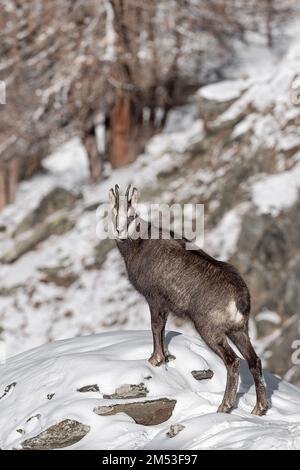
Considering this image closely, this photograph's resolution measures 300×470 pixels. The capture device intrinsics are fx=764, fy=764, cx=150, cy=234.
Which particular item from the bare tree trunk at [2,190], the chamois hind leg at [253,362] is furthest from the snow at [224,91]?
the chamois hind leg at [253,362]

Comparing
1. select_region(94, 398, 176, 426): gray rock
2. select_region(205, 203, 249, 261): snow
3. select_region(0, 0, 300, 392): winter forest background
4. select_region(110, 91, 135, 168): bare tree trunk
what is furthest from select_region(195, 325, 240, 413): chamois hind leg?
select_region(110, 91, 135, 168): bare tree trunk

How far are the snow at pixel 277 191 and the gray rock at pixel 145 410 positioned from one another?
8280 millimetres

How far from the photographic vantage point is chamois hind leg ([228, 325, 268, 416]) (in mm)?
7074

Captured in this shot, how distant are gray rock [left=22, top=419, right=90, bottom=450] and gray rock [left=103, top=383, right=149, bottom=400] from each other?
1.72 feet

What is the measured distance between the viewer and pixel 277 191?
1514 cm

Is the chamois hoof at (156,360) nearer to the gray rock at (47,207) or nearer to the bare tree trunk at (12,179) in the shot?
the gray rock at (47,207)

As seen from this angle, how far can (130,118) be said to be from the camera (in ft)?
74.4

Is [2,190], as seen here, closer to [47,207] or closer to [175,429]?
[47,207]

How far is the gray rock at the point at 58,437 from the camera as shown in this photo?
6656 mm

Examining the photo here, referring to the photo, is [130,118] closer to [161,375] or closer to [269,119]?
[269,119]

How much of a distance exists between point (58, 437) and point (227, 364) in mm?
1645
